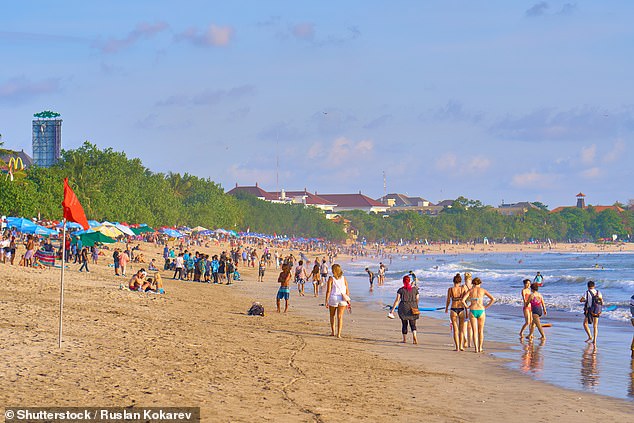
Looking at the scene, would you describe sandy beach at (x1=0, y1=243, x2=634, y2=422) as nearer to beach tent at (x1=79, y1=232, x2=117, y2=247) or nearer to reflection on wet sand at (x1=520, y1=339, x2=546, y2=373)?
reflection on wet sand at (x1=520, y1=339, x2=546, y2=373)

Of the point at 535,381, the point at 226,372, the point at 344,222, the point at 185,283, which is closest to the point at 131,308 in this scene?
the point at 226,372

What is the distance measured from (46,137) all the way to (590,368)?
112m

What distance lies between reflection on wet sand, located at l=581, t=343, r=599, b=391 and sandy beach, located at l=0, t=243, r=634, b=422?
89 centimetres

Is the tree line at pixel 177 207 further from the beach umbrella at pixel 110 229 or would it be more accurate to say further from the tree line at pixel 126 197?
the beach umbrella at pixel 110 229

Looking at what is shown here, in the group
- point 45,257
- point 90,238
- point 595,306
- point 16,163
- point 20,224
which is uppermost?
point 16,163

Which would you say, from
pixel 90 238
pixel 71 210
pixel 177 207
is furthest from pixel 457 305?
pixel 177 207

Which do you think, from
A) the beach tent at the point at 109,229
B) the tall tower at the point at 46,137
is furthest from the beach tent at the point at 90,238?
the tall tower at the point at 46,137

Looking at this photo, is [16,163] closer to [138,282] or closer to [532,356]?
[138,282]

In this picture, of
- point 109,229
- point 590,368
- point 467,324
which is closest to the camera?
point 590,368

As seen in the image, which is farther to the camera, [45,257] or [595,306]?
[45,257]

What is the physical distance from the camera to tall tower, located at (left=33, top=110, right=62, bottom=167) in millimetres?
116250

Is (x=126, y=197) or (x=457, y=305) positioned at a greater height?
(x=126, y=197)

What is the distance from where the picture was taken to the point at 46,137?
11688 cm

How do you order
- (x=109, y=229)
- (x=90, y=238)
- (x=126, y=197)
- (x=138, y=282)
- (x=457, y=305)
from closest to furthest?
(x=457, y=305), (x=138, y=282), (x=90, y=238), (x=109, y=229), (x=126, y=197)
